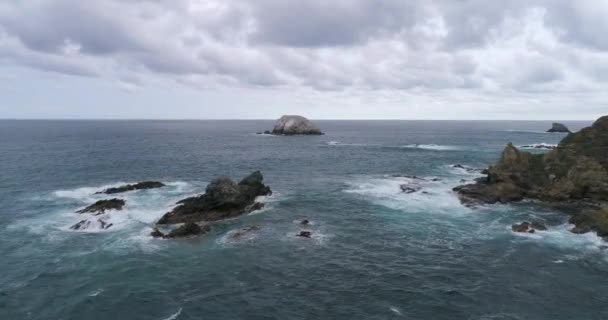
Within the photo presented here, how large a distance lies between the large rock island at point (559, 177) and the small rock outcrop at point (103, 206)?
2083 inches

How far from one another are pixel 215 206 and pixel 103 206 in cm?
1674

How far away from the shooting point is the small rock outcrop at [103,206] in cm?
5882

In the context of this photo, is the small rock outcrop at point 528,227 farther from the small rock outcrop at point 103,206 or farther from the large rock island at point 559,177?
the small rock outcrop at point 103,206

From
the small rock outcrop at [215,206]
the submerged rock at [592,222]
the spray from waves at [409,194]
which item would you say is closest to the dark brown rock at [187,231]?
the small rock outcrop at [215,206]

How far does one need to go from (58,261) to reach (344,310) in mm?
29558

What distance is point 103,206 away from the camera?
60188mm

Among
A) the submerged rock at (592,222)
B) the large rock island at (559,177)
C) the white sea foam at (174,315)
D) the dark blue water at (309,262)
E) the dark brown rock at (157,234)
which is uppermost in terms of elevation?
the large rock island at (559,177)

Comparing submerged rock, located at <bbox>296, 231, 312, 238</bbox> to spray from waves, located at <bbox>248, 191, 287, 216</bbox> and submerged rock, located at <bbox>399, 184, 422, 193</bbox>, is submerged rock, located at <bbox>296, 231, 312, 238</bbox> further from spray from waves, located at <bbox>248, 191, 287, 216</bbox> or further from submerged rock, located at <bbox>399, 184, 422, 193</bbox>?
submerged rock, located at <bbox>399, 184, 422, 193</bbox>

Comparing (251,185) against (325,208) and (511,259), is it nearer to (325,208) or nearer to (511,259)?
(325,208)

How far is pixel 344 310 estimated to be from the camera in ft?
106

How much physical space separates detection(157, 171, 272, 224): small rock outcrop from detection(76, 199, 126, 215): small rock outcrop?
8692mm

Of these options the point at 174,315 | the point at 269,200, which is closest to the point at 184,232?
the point at 174,315

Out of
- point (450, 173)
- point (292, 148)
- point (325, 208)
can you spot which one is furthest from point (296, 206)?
point (292, 148)

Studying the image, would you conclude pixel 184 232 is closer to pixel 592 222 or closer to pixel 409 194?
pixel 409 194
